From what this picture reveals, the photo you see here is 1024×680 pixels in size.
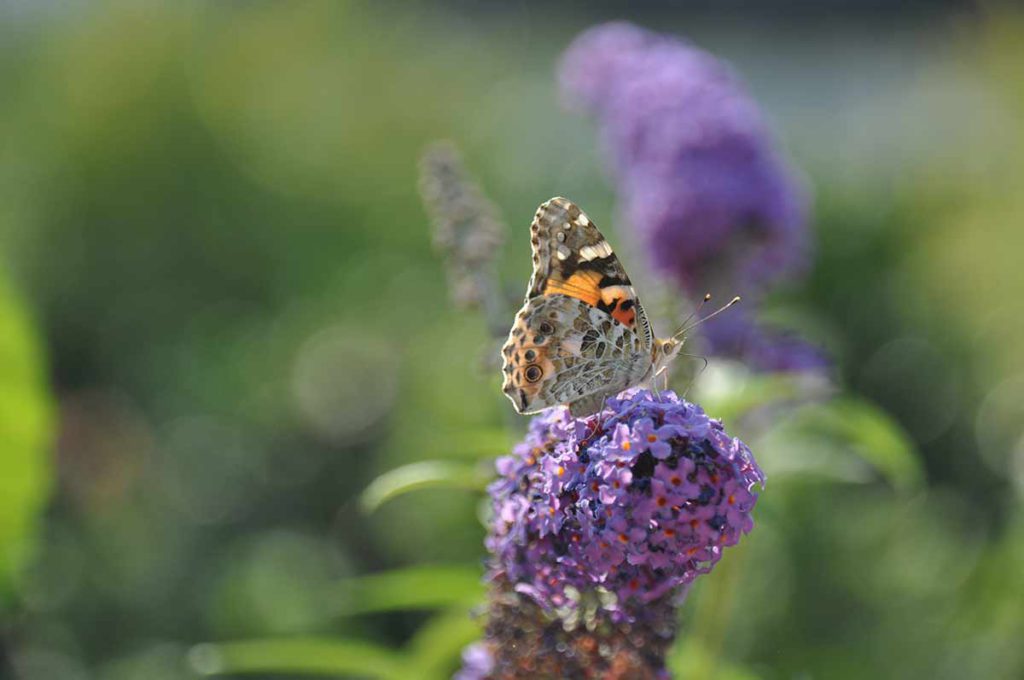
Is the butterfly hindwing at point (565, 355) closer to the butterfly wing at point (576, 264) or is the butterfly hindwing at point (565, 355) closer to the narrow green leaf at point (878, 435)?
the butterfly wing at point (576, 264)

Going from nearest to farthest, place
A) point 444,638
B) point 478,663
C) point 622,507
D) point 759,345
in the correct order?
point 622,507
point 478,663
point 444,638
point 759,345

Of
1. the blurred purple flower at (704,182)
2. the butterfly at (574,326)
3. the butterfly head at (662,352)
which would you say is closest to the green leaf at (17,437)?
the butterfly at (574,326)

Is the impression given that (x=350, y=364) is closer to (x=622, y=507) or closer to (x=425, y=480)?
(x=425, y=480)

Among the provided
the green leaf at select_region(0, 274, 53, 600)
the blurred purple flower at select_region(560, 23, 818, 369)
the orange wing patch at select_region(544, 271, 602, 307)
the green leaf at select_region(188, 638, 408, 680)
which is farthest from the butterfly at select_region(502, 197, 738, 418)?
the blurred purple flower at select_region(560, 23, 818, 369)

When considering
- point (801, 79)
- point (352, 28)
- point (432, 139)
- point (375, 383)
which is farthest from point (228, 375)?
point (801, 79)

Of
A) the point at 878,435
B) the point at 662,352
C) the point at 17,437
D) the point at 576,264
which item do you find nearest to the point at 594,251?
the point at 576,264

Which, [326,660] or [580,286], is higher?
[580,286]

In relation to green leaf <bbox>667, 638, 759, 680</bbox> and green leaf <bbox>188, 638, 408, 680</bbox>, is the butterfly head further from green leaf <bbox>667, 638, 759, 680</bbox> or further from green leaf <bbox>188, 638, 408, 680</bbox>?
green leaf <bbox>188, 638, 408, 680</bbox>
